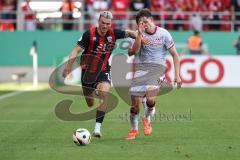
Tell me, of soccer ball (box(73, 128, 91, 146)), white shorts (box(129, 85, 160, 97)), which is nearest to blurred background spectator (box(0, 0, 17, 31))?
white shorts (box(129, 85, 160, 97))

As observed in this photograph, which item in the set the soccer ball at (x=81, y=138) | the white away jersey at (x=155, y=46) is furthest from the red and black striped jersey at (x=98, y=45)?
the soccer ball at (x=81, y=138)

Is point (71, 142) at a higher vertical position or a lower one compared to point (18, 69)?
higher

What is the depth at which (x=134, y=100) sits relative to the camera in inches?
563

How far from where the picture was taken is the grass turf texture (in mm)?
11812

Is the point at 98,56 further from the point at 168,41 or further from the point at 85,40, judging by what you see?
the point at 168,41

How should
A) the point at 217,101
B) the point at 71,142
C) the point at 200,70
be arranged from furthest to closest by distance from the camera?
1. the point at 200,70
2. the point at 217,101
3. the point at 71,142

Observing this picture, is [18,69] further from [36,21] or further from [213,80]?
[213,80]

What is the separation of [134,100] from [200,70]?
17.1m

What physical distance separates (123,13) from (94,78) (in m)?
21.3

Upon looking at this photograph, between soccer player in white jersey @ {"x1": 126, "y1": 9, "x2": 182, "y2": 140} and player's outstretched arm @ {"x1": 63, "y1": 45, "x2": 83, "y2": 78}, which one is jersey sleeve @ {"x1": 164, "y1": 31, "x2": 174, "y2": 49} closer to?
soccer player in white jersey @ {"x1": 126, "y1": 9, "x2": 182, "y2": 140}

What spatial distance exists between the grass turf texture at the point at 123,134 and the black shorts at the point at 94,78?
3.29 feet

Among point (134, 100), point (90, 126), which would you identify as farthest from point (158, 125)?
point (134, 100)

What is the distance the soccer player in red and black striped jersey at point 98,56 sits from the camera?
14.1 meters

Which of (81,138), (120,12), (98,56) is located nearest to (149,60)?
(98,56)
